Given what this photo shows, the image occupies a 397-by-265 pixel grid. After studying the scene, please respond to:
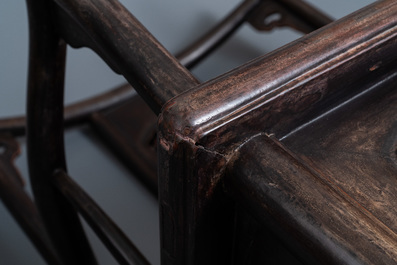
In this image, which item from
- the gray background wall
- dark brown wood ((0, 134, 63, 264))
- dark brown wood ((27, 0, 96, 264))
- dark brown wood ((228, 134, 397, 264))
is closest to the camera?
dark brown wood ((228, 134, 397, 264))

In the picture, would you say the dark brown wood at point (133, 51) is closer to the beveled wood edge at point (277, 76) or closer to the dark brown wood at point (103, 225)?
the beveled wood edge at point (277, 76)

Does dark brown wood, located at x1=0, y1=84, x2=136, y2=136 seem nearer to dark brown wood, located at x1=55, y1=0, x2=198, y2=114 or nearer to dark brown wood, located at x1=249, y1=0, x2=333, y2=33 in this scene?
dark brown wood, located at x1=249, y1=0, x2=333, y2=33

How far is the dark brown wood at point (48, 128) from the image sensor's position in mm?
543

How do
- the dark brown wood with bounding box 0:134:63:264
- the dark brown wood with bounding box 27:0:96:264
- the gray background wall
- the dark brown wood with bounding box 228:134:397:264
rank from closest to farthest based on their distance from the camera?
the dark brown wood with bounding box 228:134:397:264 < the dark brown wood with bounding box 27:0:96:264 < the dark brown wood with bounding box 0:134:63:264 < the gray background wall

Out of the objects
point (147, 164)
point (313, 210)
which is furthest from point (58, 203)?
point (313, 210)

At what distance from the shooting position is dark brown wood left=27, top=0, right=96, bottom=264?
Answer: 0.54m

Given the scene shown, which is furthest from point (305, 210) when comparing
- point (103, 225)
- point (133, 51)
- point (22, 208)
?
point (22, 208)

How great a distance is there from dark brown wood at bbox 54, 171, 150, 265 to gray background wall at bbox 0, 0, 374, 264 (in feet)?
1.18

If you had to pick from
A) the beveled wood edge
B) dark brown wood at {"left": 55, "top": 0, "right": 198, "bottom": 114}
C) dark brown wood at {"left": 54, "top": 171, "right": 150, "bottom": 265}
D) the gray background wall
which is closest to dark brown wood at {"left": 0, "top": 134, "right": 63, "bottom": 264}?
the gray background wall

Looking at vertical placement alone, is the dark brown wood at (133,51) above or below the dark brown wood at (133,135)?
below

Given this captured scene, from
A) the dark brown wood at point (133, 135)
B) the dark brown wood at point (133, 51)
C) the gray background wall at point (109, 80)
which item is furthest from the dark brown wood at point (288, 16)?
the dark brown wood at point (133, 51)

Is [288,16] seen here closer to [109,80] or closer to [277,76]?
[109,80]

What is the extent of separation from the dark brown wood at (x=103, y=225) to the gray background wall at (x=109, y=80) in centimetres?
36

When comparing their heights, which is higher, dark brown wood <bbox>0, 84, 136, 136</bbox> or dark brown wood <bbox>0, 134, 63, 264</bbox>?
dark brown wood <bbox>0, 84, 136, 136</bbox>
